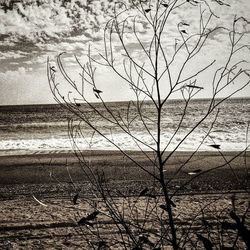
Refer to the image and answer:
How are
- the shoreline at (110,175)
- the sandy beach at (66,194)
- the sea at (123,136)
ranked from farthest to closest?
1. the shoreline at (110,175)
2. the sandy beach at (66,194)
3. the sea at (123,136)

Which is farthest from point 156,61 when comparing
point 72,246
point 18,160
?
point 18,160

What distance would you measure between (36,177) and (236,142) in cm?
1395

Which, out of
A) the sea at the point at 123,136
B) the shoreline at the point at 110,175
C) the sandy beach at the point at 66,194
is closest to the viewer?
the sea at the point at 123,136

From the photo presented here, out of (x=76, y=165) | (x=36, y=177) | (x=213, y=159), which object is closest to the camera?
(x=36, y=177)

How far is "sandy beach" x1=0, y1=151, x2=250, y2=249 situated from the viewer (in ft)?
16.0

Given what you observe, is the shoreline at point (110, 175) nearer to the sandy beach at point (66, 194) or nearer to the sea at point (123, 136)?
the sandy beach at point (66, 194)

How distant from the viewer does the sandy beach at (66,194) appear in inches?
192

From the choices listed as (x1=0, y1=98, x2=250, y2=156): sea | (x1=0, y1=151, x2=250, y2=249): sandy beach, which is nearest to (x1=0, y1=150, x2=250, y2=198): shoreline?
(x1=0, y1=151, x2=250, y2=249): sandy beach

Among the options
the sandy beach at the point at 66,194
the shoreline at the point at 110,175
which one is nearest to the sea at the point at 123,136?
the sandy beach at the point at 66,194

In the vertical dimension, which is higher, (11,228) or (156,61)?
(156,61)

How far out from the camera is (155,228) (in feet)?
17.0

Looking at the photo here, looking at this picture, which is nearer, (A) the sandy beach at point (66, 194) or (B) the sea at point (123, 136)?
(B) the sea at point (123, 136)

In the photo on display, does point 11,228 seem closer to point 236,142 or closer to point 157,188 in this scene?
point 157,188

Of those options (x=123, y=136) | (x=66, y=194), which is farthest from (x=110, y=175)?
(x=123, y=136)
